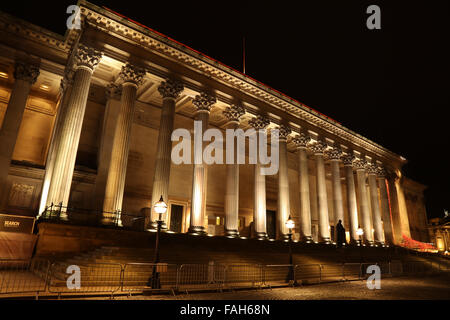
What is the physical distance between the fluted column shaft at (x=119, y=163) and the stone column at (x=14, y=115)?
684 cm

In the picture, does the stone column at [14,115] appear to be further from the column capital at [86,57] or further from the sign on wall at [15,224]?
the sign on wall at [15,224]

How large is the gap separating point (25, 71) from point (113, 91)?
597 centimetres

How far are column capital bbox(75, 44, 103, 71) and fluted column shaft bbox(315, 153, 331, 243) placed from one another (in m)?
23.1

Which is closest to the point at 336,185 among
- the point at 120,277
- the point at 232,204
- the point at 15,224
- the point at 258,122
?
the point at 258,122

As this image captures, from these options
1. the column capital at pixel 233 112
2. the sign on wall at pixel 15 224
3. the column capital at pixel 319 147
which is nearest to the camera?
the sign on wall at pixel 15 224

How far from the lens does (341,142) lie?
35438mm

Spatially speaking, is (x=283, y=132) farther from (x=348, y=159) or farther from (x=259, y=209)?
(x=348, y=159)

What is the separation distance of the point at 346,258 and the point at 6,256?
74.3 ft

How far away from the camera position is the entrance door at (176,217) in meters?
27.4

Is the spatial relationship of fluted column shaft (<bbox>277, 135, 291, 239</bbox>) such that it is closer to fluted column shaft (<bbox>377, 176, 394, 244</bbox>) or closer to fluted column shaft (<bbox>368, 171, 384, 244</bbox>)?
fluted column shaft (<bbox>368, 171, 384, 244</bbox>)

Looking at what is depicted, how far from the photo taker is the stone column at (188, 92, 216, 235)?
2112 centimetres

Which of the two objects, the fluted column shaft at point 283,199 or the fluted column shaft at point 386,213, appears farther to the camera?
the fluted column shaft at point 386,213

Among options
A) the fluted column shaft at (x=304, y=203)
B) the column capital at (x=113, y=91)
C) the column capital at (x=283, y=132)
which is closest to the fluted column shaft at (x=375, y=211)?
the fluted column shaft at (x=304, y=203)

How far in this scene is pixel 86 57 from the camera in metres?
19.1
